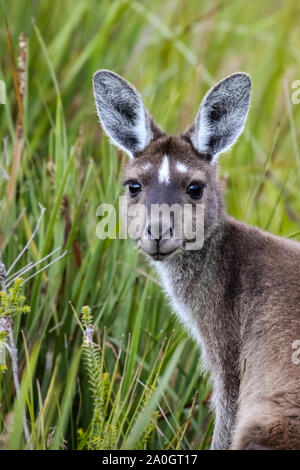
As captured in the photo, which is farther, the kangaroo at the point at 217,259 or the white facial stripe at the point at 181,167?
the white facial stripe at the point at 181,167

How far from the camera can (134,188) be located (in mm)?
4426

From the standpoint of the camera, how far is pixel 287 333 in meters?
3.95

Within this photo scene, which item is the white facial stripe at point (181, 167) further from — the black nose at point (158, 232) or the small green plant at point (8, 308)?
the small green plant at point (8, 308)

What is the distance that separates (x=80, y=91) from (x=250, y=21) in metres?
3.00

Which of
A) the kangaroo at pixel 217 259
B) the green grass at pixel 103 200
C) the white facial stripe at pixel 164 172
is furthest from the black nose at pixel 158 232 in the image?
the green grass at pixel 103 200

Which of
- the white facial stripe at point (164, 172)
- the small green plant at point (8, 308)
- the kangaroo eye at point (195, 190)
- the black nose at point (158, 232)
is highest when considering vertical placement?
the white facial stripe at point (164, 172)

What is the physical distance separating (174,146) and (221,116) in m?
0.29

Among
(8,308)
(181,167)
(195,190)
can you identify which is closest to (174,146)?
(181,167)

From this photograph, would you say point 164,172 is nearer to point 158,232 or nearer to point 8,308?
point 158,232

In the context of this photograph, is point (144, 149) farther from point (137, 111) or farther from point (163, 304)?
point (163, 304)

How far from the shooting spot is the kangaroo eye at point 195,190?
14.1 ft

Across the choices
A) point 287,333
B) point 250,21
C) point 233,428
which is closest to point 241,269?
point 287,333

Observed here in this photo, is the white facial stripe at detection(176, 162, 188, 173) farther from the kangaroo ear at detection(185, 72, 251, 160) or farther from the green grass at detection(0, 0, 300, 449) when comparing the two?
the green grass at detection(0, 0, 300, 449)
